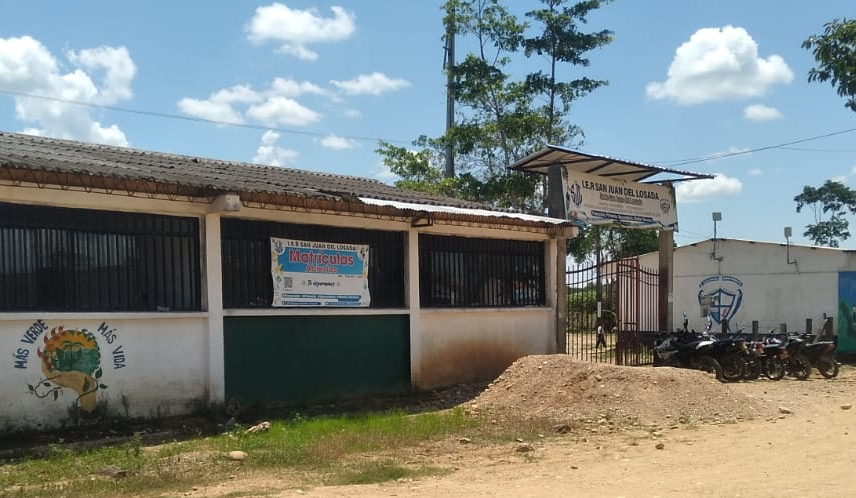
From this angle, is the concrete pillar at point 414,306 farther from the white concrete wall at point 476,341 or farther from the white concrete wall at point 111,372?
the white concrete wall at point 111,372

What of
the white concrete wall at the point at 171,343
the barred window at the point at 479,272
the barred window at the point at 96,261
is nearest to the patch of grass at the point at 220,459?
the white concrete wall at the point at 171,343

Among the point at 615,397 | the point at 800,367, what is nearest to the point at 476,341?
the point at 615,397

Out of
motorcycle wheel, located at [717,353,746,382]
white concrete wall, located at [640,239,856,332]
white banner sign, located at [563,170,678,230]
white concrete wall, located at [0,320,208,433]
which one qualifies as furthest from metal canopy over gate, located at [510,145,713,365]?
white concrete wall, located at [0,320,208,433]

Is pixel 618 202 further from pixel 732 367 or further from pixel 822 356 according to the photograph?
pixel 822 356

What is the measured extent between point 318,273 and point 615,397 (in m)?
4.68

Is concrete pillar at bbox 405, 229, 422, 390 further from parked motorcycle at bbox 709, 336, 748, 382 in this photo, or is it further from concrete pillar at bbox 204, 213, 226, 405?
parked motorcycle at bbox 709, 336, 748, 382

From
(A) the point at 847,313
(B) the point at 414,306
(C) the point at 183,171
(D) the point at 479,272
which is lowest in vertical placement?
(A) the point at 847,313

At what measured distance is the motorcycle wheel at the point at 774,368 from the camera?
1591 centimetres

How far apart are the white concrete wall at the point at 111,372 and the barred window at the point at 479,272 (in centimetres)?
458

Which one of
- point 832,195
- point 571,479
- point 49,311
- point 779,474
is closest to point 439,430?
point 571,479

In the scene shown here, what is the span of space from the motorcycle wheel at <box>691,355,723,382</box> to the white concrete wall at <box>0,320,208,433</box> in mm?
9636

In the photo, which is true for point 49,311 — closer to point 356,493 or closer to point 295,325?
point 295,325

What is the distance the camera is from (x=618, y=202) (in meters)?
17.7

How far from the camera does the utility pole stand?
26938mm
